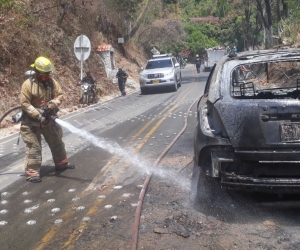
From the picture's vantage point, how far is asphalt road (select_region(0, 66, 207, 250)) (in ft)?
15.7

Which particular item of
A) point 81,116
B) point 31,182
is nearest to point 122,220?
point 31,182

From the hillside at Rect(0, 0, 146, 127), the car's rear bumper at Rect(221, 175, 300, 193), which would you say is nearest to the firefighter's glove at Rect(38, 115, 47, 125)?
the car's rear bumper at Rect(221, 175, 300, 193)

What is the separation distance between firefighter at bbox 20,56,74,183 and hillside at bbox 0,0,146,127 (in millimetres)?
7685

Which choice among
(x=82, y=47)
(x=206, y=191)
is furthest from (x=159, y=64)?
(x=206, y=191)

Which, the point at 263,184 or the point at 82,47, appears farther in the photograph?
the point at 82,47

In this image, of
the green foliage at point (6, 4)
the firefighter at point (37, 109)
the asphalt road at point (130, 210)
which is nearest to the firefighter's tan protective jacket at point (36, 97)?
the firefighter at point (37, 109)

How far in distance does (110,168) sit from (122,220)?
2457 millimetres

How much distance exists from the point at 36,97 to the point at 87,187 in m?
1.64

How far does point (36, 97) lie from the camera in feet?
23.2

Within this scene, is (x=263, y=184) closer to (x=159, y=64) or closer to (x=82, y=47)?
(x=82, y=47)

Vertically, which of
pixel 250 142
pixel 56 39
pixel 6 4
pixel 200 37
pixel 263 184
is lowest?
pixel 263 184

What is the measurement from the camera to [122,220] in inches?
200

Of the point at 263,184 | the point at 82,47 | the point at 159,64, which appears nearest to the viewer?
the point at 263,184

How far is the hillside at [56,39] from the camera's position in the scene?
17578 mm
